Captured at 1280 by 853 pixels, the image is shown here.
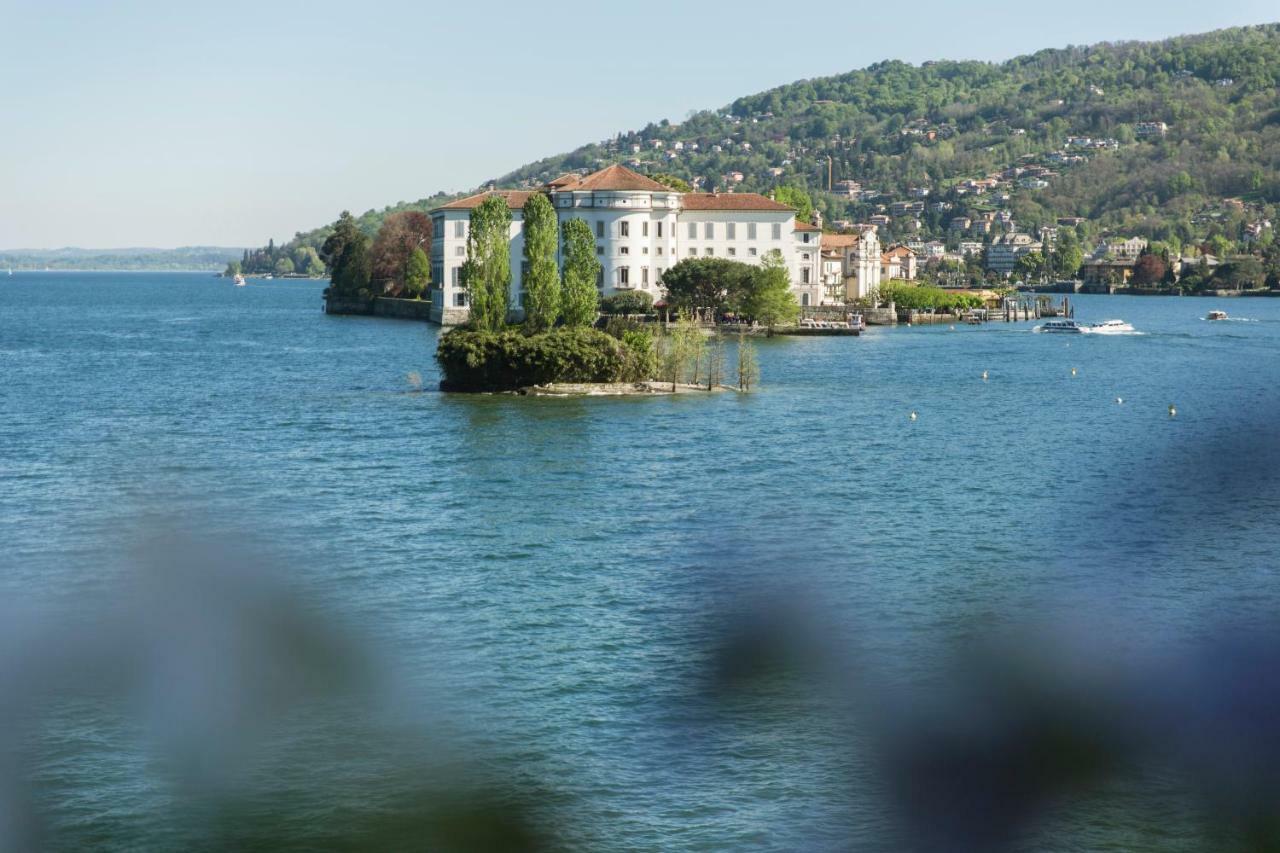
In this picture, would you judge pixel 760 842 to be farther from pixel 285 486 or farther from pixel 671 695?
pixel 285 486

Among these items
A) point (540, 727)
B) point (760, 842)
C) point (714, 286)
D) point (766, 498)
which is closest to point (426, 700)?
point (540, 727)

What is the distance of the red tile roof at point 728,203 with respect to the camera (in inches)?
3691

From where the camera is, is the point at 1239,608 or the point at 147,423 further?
the point at 147,423

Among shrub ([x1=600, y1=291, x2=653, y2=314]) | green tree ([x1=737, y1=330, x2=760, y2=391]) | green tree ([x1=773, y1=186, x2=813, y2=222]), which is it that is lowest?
green tree ([x1=737, y1=330, x2=760, y2=391])

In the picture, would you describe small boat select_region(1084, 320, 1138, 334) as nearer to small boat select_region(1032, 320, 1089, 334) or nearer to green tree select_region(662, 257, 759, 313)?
small boat select_region(1032, 320, 1089, 334)

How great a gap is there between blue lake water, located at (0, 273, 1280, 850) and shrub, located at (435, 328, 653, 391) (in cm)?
190

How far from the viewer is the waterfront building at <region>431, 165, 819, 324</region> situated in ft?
289

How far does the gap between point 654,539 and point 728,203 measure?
69.4 metres

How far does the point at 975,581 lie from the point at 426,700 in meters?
10.0

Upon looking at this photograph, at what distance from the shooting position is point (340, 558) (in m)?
25.7

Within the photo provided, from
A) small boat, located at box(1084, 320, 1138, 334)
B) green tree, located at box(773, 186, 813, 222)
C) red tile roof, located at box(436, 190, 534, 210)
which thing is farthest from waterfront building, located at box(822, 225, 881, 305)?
red tile roof, located at box(436, 190, 534, 210)

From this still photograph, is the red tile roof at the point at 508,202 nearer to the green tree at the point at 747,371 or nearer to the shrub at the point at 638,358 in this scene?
the green tree at the point at 747,371

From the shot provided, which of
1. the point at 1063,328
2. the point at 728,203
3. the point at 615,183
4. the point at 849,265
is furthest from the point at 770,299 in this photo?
the point at 849,265

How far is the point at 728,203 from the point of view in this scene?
94.5 m
